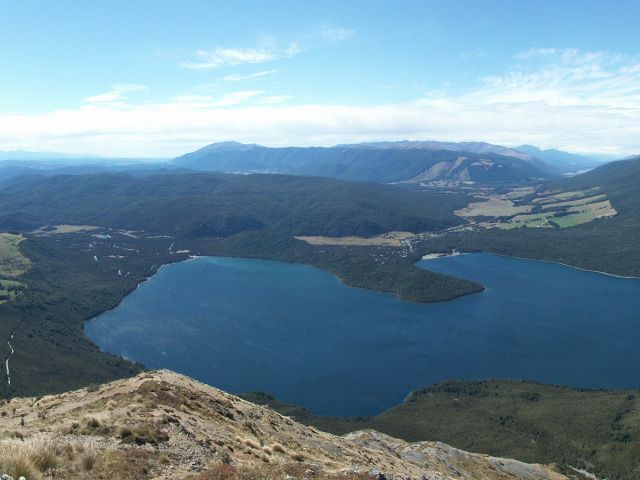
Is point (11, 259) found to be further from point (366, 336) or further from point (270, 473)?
point (270, 473)

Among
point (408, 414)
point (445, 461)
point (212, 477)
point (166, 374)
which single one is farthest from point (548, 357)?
point (212, 477)

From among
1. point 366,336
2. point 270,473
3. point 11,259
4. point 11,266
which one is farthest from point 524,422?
point 11,259

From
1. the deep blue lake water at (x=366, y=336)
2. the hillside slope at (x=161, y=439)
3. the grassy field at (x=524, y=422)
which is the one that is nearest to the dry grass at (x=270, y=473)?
the hillside slope at (x=161, y=439)

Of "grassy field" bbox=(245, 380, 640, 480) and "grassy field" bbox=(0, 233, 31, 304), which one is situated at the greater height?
"grassy field" bbox=(0, 233, 31, 304)

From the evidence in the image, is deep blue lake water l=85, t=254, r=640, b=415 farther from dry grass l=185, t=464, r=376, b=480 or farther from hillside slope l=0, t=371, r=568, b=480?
dry grass l=185, t=464, r=376, b=480

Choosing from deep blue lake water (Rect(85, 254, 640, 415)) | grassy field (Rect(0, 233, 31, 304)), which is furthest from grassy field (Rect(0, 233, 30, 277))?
deep blue lake water (Rect(85, 254, 640, 415))

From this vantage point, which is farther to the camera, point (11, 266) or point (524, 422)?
point (11, 266)
